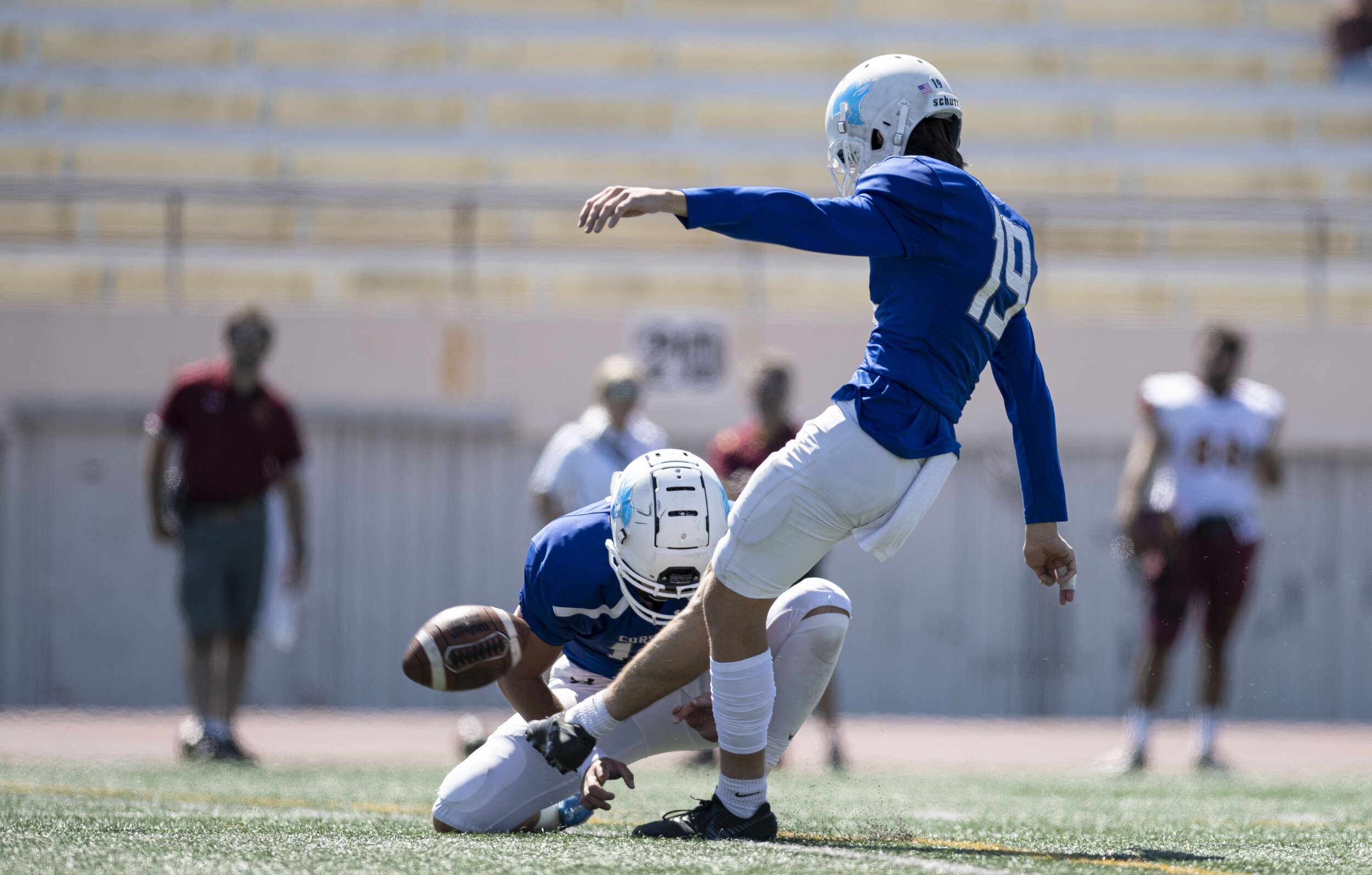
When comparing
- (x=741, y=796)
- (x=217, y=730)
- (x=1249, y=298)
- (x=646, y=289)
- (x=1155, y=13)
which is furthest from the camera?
(x=1155, y=13)

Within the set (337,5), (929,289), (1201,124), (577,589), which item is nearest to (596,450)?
(577,589)

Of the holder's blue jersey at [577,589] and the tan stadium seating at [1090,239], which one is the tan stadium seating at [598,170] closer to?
the tan stadium seating at [1090,239]

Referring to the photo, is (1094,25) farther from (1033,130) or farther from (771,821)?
(771,821)

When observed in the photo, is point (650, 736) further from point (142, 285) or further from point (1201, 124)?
point (1201, 124)

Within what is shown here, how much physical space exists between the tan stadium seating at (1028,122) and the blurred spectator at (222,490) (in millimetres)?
7613

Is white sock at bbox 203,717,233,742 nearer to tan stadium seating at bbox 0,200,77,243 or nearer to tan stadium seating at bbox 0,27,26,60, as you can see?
tan stadium seating at bbox 0,200,77,243

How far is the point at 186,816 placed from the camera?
3.64 meters

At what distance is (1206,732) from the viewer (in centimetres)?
612

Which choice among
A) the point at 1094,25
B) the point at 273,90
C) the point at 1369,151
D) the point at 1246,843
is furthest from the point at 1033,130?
the point at 1246,843

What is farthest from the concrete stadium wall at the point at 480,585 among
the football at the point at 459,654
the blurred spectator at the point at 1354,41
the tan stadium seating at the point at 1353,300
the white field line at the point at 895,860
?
the white field line at the point at 895,860

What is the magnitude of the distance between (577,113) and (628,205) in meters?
9.95

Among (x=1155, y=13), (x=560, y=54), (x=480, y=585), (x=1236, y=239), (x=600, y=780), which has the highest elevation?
(x=1155, y=13)

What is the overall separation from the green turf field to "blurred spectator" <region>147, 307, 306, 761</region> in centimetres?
81

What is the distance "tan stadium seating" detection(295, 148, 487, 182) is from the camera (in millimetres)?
12008
